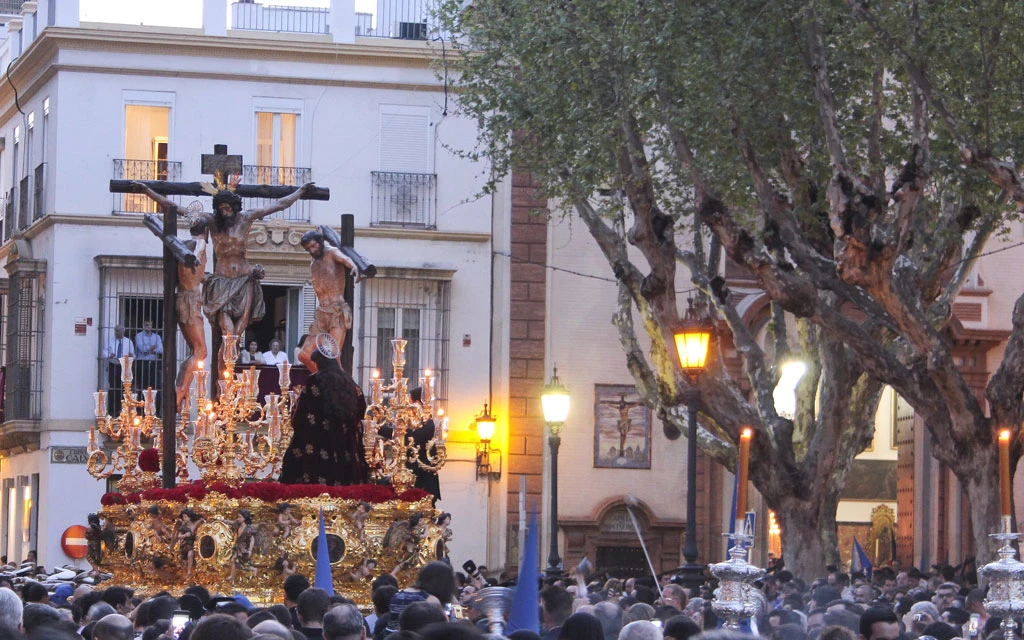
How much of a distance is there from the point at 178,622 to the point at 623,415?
20971 mm

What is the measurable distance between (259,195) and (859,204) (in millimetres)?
6066

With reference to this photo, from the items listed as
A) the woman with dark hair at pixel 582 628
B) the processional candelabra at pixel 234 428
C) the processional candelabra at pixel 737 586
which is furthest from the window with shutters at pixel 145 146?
the woman with dark hair at pixel 582 628

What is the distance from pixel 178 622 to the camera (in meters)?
11.1

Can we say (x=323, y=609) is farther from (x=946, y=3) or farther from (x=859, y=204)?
(x=946, y=3)

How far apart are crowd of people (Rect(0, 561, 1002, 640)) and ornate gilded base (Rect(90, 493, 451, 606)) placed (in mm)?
427

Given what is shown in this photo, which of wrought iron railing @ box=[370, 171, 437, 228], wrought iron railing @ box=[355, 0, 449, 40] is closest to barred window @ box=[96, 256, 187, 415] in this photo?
wrought iron railing @ box=[370, 171, 437, 228]

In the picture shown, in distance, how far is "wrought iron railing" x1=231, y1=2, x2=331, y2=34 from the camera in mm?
32562

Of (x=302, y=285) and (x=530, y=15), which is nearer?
(x=530, y=15)

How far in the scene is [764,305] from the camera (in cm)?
3152

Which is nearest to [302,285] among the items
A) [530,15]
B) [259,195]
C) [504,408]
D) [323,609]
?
[504,408]

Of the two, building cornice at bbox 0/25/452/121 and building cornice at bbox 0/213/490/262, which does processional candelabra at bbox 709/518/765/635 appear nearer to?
building cornice at bbox 0/213/490/262

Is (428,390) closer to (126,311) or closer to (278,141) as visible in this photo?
(126,311)

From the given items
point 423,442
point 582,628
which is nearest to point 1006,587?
point 582,628

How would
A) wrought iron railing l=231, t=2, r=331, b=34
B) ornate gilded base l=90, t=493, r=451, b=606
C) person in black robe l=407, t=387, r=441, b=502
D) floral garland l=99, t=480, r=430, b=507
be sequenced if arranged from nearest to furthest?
1. ornate gilded base l=90, t=493, r=451, b=606
2. floral garland l=99, t=480, r=430, b=507
3. person in black robe l=407, t=387, r=441, b=502
4. wrought iron railing l=231, t=2, r=331, b=34
